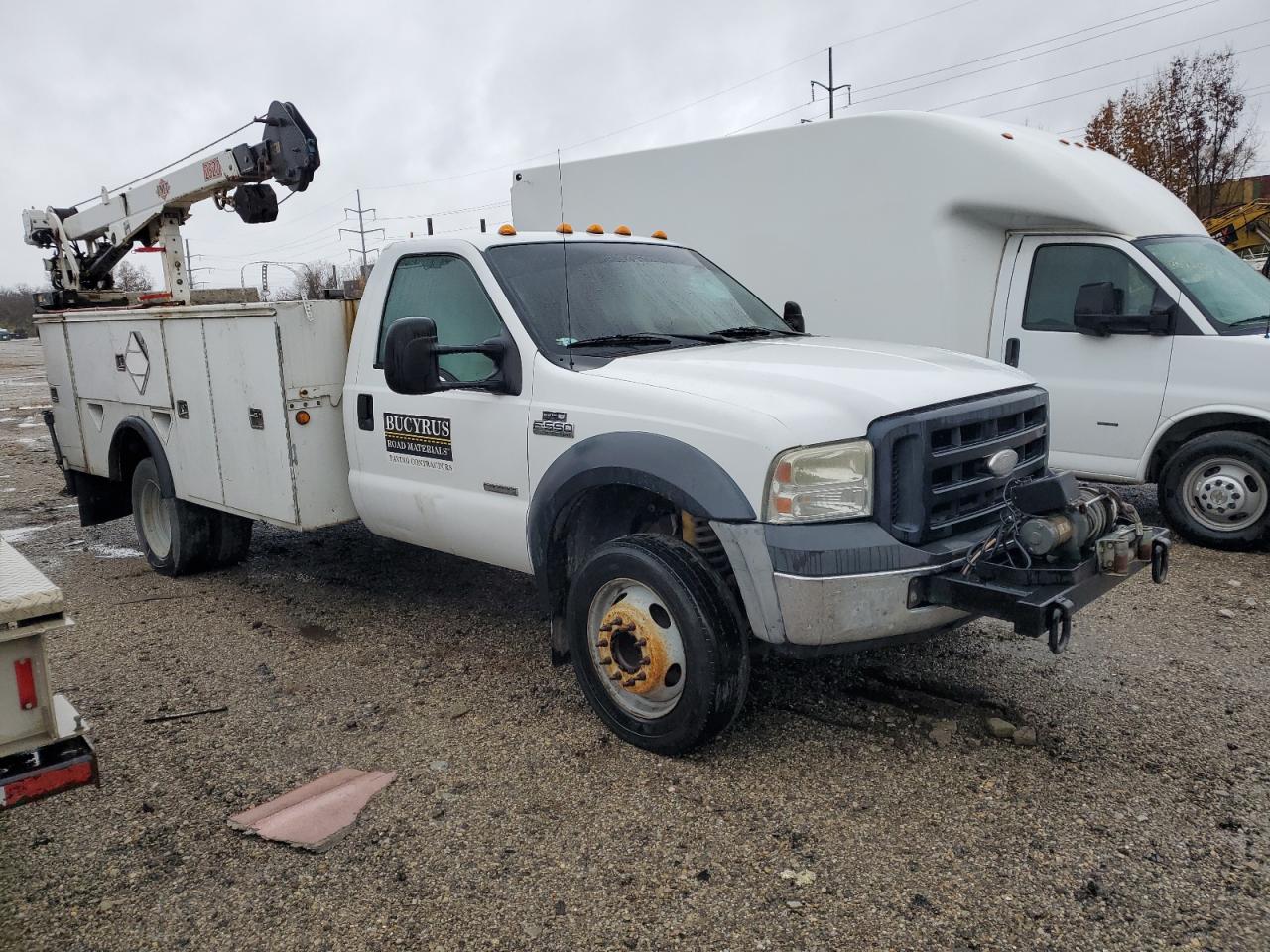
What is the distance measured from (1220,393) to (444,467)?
493 cm

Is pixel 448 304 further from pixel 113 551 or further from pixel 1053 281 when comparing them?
pixel 1053 281

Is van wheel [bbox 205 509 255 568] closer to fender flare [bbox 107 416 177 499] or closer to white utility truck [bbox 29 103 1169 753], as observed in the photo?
fender flare [bbox 107 416 177 499]

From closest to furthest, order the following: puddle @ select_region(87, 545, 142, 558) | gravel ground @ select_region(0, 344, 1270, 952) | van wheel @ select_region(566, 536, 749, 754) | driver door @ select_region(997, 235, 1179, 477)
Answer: gravel ground @ select_region(0, 344, 1270, 952) → van wheel @ select_region(566, 536, 749, 754) → driver door @ select_region(997, 235, 1179, 477) → puddle @ select_region(87, 545, 142, 558)

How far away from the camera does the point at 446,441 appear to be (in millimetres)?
4457

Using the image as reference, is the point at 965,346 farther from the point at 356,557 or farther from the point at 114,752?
the point at 114,752

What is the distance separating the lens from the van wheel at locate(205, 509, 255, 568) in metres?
6.23

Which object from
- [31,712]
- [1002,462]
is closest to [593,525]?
[1002,462]

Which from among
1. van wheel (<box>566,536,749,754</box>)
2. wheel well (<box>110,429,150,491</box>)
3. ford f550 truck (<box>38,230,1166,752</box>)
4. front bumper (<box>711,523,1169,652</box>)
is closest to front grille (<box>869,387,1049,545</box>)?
ford f550 truck (<box>38,230,1166,752</box>)

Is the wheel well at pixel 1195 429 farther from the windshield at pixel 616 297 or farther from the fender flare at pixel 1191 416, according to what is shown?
the windshield at pixel 616 297

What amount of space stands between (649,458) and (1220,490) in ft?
15.1

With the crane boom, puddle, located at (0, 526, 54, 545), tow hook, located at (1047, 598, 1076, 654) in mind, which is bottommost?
puddle, located at (0, 526, 54, 545)

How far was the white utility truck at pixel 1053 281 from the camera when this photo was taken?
6227 millimetres

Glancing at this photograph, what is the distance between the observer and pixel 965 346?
7.06 meters

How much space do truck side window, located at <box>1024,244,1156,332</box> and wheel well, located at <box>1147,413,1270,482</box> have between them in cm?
81
